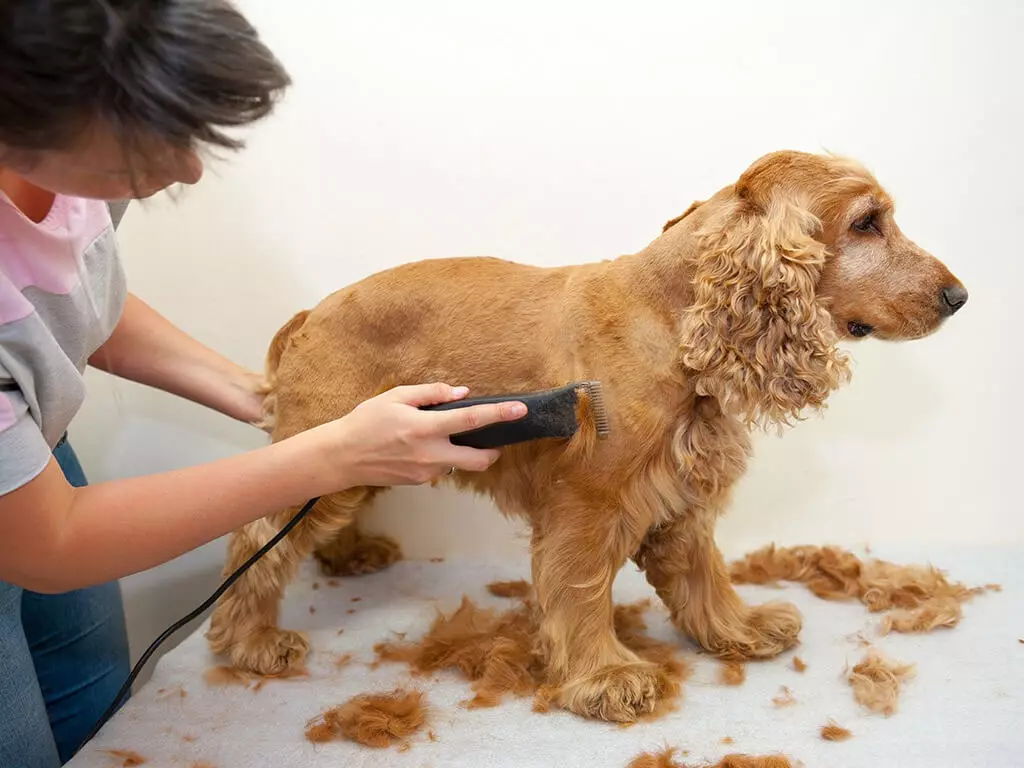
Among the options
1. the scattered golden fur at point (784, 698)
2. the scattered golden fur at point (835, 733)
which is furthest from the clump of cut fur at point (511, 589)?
the scattered golden fur at point (835, 733)

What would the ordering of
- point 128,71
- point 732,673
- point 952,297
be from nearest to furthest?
point 128,71 → point 952,297 → point 732,673

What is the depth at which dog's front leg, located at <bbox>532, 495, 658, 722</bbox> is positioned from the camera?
1.15 metres

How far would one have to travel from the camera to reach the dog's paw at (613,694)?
113cm

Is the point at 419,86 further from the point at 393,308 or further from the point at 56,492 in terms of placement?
the point at 56,492

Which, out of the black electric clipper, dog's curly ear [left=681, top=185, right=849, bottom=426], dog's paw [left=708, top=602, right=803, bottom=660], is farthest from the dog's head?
dog's paw [left=708, top=602, right=803, bottom=660]

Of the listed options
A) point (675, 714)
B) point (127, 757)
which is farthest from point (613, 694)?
point (127, 757)

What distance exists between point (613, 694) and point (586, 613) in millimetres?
111

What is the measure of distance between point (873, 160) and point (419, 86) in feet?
2.76

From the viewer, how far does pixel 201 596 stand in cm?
187

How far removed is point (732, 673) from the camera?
1.24m

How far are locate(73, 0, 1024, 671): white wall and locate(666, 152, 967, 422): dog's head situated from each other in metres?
0.50

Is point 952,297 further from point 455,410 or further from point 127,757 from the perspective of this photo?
point 127,757

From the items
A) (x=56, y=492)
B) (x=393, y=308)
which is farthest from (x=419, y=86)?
(x=56, y=492)

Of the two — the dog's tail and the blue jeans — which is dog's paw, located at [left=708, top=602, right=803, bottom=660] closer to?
the dog's tail
